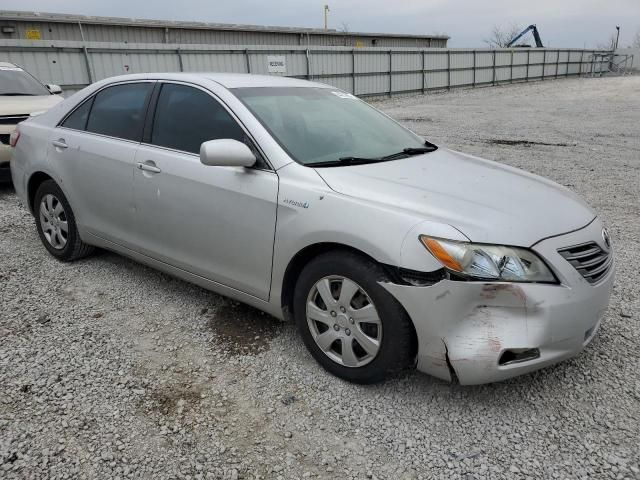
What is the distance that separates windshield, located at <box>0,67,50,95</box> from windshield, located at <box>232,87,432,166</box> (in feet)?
19.8

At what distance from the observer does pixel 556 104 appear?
795 inches

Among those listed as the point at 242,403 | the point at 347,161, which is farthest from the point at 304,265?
the point at 242,403

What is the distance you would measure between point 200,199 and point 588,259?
213 cm

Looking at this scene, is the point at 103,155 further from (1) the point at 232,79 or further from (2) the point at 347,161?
(2) the point at 347,161

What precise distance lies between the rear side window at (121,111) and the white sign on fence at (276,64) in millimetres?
16745

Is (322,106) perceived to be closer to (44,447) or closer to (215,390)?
(215,390)

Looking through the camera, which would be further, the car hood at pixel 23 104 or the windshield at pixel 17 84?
the windshield at pixel 17 84

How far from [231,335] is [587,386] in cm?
202

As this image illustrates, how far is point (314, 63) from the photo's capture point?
2120cm

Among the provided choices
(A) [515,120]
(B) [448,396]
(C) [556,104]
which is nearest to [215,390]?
(B) [448,396]

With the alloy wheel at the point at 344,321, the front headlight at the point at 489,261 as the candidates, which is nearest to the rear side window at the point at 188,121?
the alloy wheel at the point at 344,321

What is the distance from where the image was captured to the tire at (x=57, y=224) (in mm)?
4250

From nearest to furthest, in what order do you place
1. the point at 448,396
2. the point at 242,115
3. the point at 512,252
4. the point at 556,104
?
1. the point at 512,252
2. the point at 448,396
3. the point at 242,115
4. the point at 556,104

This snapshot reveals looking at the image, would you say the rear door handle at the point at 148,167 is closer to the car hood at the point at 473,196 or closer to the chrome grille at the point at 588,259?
the car hood at the point at 473,196
